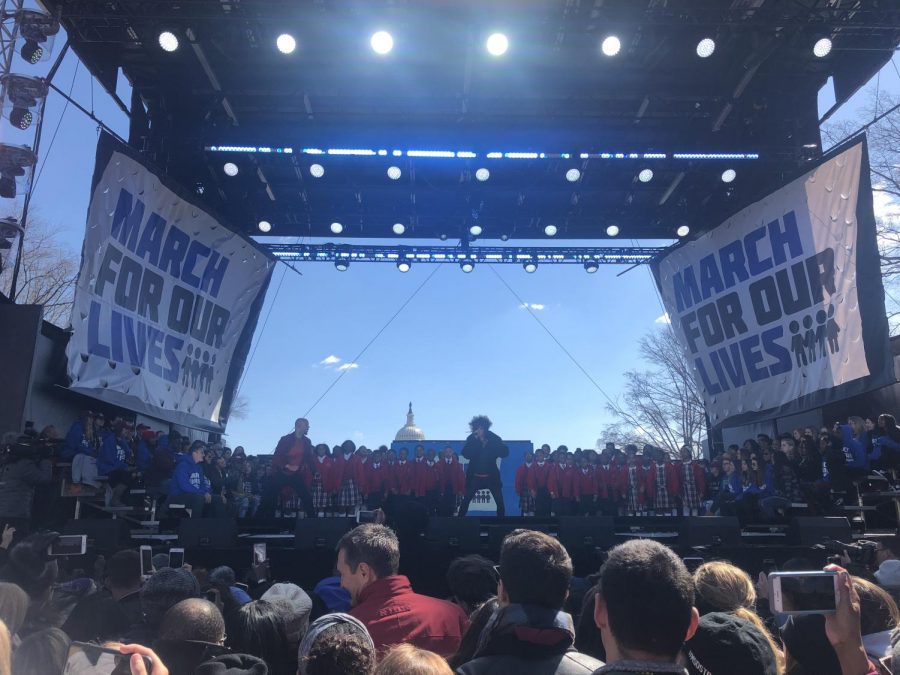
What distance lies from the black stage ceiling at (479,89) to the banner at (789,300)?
107cm

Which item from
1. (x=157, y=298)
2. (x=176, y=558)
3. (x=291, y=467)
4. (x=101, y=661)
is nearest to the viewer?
(x=101, y=661)

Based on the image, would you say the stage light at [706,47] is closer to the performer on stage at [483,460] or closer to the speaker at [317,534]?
the performer on stage at [483,460]

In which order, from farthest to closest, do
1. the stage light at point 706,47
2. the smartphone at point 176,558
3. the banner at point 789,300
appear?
1. the banner at point 789,300
2. the stage light at point 706,47
3. the smartphone at point 176,558

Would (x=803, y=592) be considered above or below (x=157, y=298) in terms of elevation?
below

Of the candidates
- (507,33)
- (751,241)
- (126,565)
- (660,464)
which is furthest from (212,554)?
(751,241)

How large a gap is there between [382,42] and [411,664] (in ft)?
33.1

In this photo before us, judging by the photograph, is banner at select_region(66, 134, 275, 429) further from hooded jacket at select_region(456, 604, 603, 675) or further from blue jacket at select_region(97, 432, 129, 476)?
hooded jacket at select_region(456, 604, 603, 675)

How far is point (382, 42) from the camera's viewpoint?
33.6 ft

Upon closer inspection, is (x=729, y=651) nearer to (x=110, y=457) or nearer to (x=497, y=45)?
(x=497, y=45)

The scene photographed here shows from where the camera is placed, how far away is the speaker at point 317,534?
337 inches

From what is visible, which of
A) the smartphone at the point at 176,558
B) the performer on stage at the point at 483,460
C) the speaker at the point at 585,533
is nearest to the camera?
the smartphone at the point at 176,558

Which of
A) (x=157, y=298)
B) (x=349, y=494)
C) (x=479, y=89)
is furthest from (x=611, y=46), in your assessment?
(x=349, y=494)

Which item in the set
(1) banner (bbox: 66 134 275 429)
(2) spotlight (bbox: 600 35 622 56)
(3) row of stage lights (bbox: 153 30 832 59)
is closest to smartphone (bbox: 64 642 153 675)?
(1) banner (bbox: 66 134 275 429)

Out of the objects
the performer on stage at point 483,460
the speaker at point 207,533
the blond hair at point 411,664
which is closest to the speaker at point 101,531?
the speaker at point 207,533
